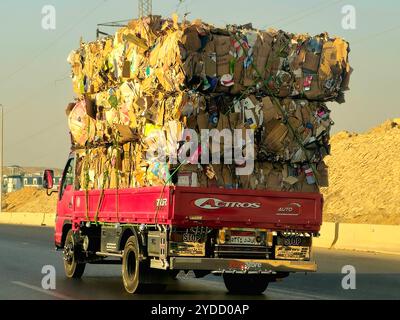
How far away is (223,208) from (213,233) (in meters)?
0.41

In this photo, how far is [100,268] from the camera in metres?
21.1

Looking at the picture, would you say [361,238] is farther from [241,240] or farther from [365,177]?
[365,177]

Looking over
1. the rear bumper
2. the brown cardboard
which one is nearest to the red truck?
the rear bumper

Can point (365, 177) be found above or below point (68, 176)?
below

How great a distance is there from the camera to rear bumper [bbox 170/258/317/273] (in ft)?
46.2

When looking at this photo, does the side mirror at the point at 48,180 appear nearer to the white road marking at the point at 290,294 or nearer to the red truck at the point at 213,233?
the red truck at the point at 213,233

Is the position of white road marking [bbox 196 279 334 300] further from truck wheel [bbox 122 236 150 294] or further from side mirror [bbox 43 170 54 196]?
side mirror [bbox 43 170 54 196]

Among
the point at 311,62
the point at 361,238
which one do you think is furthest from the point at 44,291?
the point at 361,238

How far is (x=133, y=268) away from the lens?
15359mm

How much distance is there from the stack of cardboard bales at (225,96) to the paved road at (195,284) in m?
1.77

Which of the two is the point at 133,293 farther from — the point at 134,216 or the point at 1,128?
the point at 1,128

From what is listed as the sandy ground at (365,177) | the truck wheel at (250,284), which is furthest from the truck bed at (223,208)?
the sandy ground at (365,177)
